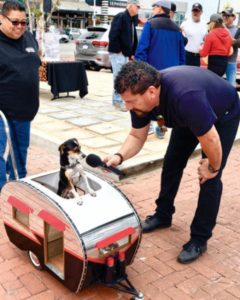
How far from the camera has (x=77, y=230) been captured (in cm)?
230

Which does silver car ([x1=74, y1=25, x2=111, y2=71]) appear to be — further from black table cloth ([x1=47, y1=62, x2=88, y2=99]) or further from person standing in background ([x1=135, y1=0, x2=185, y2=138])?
person standing in background ([x1=135, y1=0, x2=185, y2=138])

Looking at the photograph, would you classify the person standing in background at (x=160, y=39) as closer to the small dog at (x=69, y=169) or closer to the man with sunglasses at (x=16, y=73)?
the man with sunglasses at (x=16, y=73)

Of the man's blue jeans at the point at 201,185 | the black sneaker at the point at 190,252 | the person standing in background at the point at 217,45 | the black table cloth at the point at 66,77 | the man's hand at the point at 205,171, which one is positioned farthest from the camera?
the black table cloth at the point at 66,77

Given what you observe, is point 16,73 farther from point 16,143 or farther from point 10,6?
point 16,143

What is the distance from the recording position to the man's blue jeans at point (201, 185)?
9.59 feet

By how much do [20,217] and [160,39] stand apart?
10.3ft

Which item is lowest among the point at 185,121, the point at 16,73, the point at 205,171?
the point at 205,171

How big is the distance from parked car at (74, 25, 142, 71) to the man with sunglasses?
10047 mm

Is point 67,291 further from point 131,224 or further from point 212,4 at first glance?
point 212,4

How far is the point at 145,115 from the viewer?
2.81 metres

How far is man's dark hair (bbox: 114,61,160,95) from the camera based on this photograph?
2.38 metres

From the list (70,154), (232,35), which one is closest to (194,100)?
(70,154)

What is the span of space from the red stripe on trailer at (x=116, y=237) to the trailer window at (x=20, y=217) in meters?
0.66

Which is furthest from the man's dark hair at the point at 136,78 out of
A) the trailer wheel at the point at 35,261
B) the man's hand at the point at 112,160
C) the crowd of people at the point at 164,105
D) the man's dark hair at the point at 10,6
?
the man's dark hair at the point at 10,6
